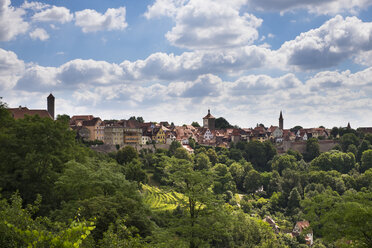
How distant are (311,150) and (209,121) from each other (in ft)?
126

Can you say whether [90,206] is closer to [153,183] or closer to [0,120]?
[0,120]

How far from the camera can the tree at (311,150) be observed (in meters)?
104

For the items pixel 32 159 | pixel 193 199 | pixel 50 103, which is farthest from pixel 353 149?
pixel 32 159

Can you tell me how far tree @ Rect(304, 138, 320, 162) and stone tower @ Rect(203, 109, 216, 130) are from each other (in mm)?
34752

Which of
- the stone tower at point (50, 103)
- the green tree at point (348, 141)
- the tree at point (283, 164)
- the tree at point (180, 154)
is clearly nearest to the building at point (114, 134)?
the stone tower at point (50, 103)

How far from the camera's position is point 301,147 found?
355ft

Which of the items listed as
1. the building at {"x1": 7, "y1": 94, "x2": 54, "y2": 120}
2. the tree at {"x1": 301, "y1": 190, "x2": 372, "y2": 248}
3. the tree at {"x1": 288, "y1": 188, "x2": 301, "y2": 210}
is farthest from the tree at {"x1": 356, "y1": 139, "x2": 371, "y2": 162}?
the tree at {"x1": 301, "y1": 190, "x2": 372, "y2": 248}

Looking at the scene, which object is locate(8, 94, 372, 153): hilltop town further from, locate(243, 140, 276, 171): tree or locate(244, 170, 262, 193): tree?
locate(244, 170, 262, 193): tree

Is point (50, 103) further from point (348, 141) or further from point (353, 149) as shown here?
point (348, 141)

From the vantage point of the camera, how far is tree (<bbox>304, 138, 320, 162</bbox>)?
104 meters

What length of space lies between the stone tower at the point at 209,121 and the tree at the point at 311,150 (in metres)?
34.8

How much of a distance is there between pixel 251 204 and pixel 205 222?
157 feet

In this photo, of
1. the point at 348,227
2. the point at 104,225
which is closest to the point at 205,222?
the point at 104,225

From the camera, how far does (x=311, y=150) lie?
10412 cm
